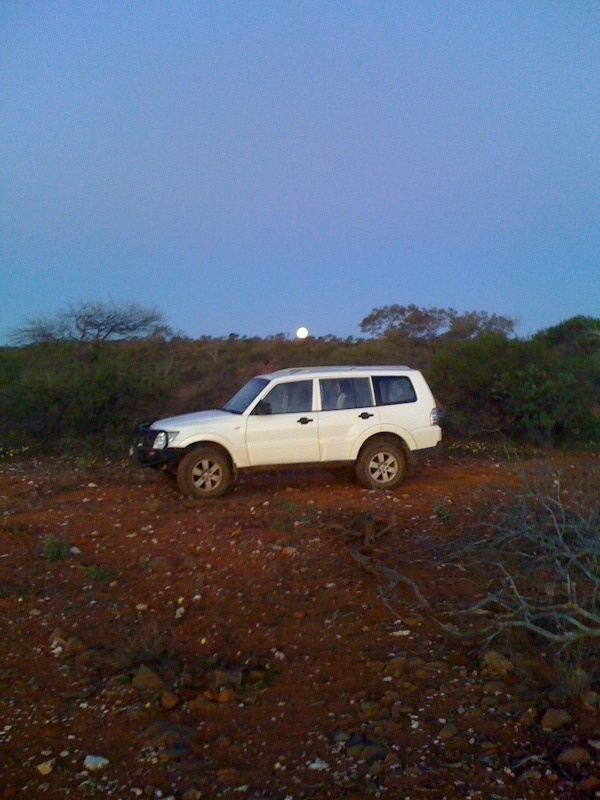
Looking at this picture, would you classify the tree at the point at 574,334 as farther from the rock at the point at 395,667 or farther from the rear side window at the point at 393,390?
the rock at the point at 395,667

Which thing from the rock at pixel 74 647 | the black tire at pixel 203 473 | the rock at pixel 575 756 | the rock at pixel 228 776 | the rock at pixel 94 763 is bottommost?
the rock at pixel 228 776

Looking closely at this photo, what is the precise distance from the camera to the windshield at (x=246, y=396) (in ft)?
35.5

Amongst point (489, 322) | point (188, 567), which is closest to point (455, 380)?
point (188, 567)

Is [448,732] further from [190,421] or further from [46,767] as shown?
[190,421]

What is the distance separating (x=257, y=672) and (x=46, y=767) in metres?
1.46

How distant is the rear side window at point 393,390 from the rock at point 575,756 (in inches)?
287

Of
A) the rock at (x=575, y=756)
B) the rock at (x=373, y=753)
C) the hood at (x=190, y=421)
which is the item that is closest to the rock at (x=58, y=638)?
the rock at (x=373, y=753)

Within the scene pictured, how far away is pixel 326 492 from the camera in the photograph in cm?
1091

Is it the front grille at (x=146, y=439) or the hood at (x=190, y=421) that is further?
the front grille at (x=146, y=439)

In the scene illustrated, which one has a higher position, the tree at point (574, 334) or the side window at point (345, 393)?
the tree at point (574, 334)

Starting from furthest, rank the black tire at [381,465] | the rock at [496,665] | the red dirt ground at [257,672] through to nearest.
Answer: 1. the black tire at [381,465]
2. the rock at [496,665]
3. the red dirt ground at [257,672]

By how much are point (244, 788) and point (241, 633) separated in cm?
197

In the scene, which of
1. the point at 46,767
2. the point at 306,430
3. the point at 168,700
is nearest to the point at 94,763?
the point at 46,767

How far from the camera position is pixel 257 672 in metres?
5.11
